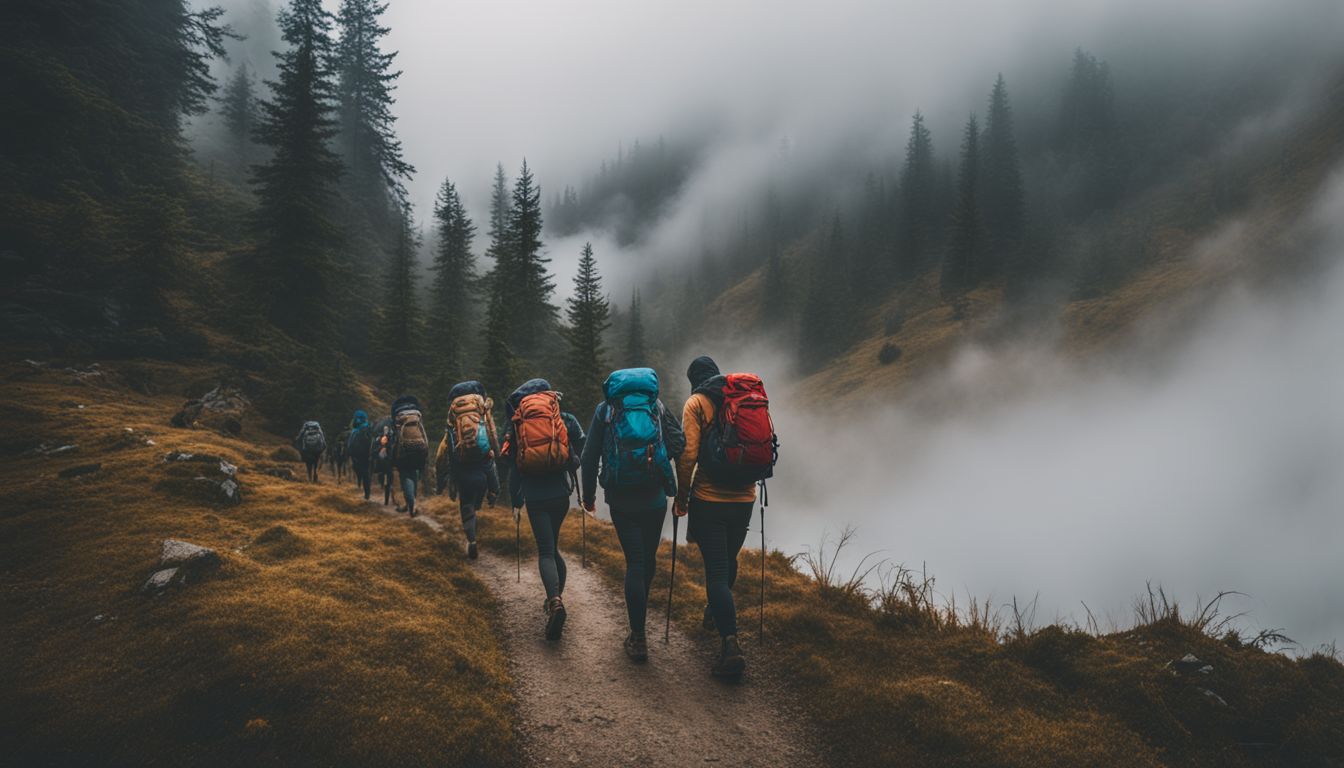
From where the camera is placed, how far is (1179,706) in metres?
4.51

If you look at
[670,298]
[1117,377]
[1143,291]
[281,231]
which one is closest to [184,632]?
[281,231]

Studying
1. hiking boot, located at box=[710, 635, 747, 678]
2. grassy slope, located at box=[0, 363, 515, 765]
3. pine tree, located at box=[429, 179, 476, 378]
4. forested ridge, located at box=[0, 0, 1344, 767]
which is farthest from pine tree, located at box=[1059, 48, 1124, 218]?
grassy slope, located at box=[0, 363, 515, 765]

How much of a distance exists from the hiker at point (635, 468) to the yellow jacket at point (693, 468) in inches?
4.6

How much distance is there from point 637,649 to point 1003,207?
3794 inches

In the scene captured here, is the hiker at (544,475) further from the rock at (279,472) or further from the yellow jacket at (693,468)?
the rock at (279,472)

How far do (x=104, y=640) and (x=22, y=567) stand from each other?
3.07 metres

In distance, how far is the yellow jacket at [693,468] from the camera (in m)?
5.67

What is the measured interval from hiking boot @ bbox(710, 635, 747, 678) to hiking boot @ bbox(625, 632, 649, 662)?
0.86m

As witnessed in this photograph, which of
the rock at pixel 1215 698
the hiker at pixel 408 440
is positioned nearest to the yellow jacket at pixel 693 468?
the rock at pixel 1215 698

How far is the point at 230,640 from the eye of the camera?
5.02 meters

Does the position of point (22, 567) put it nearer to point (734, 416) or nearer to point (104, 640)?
point (104, 640)

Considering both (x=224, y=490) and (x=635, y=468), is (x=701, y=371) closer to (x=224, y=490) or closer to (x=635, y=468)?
(x=635, y=468)

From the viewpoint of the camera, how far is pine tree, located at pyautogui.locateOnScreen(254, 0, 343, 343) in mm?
26125

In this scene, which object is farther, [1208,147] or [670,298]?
[670,298]
